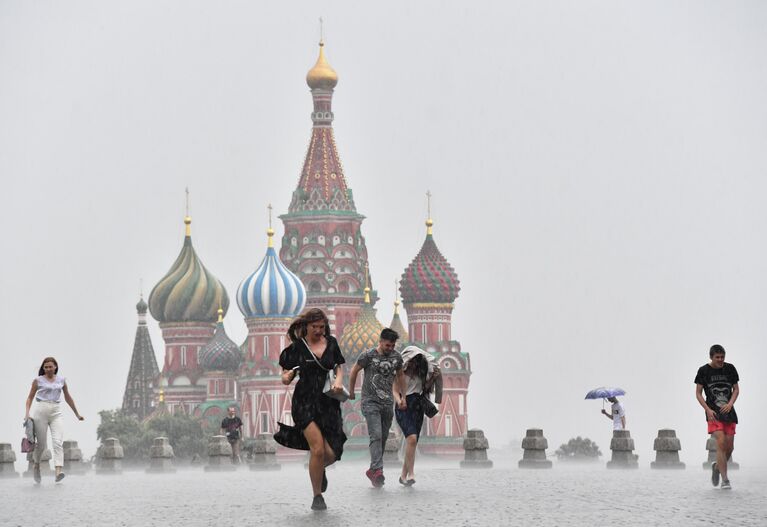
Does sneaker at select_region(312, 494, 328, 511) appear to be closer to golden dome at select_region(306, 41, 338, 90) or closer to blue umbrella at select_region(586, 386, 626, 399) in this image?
blue umbrella at select_region(586, 386, 626, 399)

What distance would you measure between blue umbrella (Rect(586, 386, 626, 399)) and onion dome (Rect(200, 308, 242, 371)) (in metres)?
67.9

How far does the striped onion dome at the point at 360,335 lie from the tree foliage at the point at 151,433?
29.4ft

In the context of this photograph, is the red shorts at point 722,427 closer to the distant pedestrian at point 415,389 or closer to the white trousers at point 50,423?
the distant pedestrian at point 415,389

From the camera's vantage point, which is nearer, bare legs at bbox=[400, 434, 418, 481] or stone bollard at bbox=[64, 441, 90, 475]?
bare legs at bbox=[400, 434, 418, 481]

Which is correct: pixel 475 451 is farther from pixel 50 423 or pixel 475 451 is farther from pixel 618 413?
pixel 50 423

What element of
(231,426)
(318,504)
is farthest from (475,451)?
(318,504)

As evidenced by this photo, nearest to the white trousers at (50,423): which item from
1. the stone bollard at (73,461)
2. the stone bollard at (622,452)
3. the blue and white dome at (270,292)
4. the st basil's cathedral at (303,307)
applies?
the stone bollard at (622,452)

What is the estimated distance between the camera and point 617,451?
30406 mm

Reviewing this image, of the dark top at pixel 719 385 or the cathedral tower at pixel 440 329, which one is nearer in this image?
the dark top at pixel 719 385

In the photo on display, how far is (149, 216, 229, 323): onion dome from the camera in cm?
10456

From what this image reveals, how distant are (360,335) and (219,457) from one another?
63305 millimetres

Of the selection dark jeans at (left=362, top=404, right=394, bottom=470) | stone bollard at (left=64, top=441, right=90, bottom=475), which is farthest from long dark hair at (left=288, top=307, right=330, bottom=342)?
stone bollard at (left=64, top=441, right=90, bottom=475)

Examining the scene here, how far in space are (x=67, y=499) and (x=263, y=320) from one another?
253ft

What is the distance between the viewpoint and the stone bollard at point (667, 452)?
1140 inches
